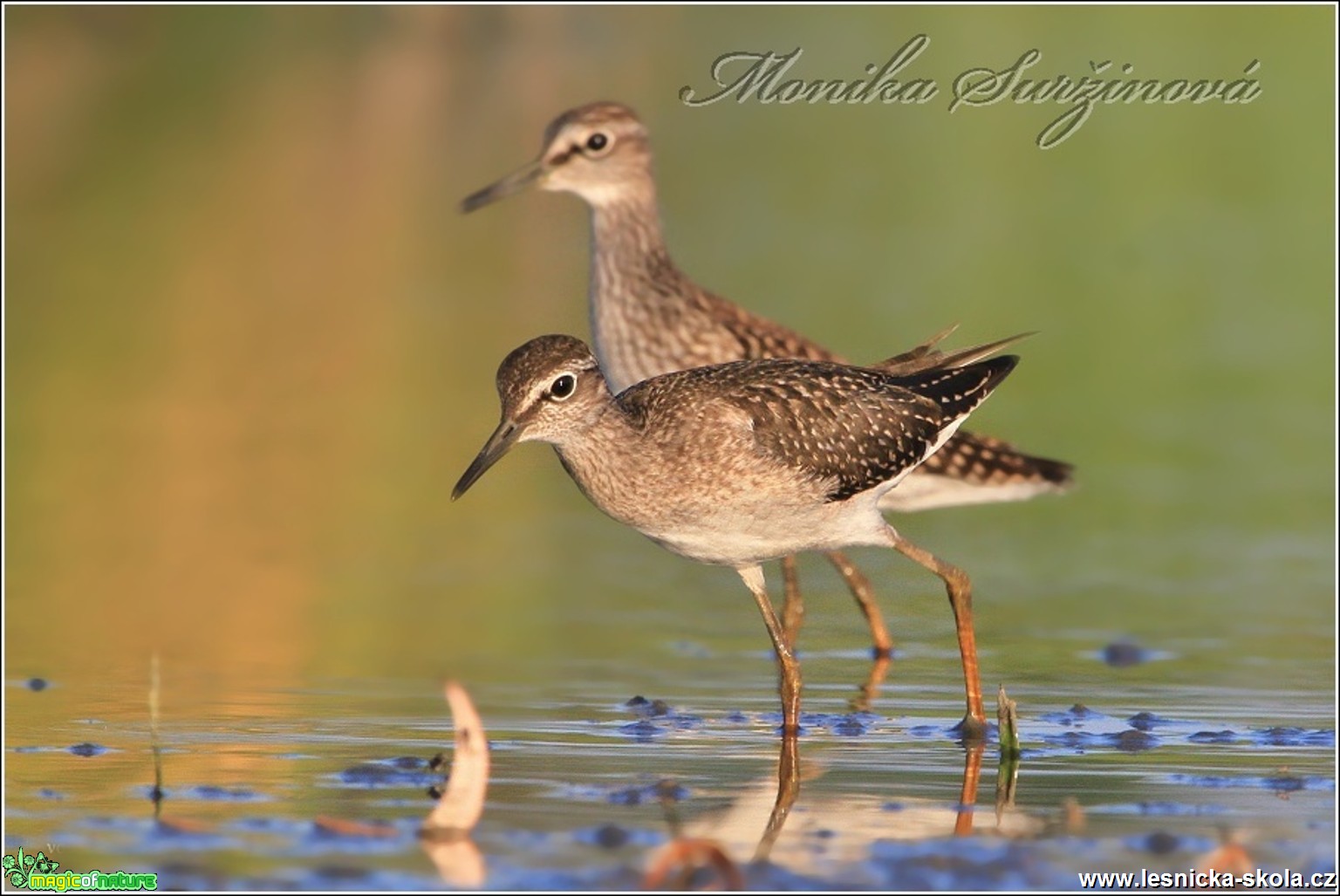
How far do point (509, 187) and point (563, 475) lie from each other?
3167 mm

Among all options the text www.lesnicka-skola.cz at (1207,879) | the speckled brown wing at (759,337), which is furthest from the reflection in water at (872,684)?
the text www.lesnicka-skola.cz at (1207,879)

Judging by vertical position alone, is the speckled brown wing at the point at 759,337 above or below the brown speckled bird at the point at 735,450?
above

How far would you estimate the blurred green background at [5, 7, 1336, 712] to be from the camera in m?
11.9

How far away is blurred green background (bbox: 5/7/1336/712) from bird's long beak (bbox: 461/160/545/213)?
2.03m

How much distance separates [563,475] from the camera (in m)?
16.3

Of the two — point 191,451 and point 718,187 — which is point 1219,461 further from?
point 718,187

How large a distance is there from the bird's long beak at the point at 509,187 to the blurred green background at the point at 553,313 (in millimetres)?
2030

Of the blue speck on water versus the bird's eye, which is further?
the bird's eye

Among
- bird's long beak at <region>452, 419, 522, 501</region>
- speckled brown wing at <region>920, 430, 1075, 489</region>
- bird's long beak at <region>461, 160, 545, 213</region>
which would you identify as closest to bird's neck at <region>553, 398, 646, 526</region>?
bird's long beak at <region>452, 419, 522, 501</region>

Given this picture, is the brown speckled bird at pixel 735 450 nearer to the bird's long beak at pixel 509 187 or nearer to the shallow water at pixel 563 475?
the shallow water at pixel 563 475

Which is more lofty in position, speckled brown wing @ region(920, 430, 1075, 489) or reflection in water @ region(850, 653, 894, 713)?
speckled brown wing @ region(920, 430, 1075, 489)

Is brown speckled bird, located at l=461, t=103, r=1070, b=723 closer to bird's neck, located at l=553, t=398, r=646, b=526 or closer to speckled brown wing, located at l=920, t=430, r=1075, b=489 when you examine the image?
speckled brown wing, located at l=920, t=430, r=1075, b=489

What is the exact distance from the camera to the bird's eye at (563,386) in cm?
910

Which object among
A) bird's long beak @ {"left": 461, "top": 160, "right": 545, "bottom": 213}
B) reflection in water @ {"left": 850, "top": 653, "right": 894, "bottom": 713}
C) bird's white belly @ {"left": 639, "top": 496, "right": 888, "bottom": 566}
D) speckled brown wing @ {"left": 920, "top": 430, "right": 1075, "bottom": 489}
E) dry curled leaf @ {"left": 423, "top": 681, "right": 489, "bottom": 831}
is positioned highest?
bird's long beak @ {"left": 461, "top": 160, "right": 545, "bottom": 213}
